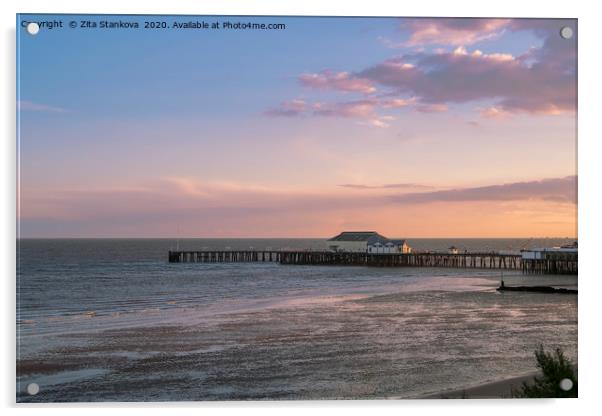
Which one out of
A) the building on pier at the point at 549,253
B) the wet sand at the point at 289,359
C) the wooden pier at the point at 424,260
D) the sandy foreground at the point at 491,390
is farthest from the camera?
the wooden pier at the point at 424,260

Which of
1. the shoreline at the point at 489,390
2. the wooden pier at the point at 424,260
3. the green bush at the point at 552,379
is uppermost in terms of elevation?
the green bush at the point at 552,379

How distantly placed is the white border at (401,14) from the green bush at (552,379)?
11cm

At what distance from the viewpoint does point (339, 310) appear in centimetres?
1684

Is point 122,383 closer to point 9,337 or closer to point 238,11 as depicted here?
point 9,337

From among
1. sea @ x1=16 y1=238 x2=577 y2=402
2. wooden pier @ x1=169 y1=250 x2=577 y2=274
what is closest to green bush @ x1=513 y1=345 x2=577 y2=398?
sea @ x1=16 y1=238 x2=577 y2=402

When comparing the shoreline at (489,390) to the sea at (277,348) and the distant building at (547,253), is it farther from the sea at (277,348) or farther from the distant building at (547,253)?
the distant building at (547,253)

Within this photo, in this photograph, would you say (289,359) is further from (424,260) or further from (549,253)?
(424,260)

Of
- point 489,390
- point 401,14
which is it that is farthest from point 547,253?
point 401,14

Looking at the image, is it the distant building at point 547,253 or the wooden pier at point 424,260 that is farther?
the wooden pier at point 424,260

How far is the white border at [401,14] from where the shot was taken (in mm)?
7656

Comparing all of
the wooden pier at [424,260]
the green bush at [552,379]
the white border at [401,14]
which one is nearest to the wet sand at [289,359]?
the green bush at [552,379]

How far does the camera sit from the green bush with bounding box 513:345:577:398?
7805mm

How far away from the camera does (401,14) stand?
8.05 metres
